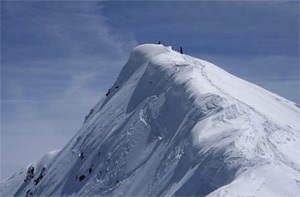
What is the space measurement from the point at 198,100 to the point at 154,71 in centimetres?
1143

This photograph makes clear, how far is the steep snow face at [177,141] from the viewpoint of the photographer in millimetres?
19719

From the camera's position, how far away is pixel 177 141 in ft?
92.4

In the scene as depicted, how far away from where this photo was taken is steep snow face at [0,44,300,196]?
64.7ft

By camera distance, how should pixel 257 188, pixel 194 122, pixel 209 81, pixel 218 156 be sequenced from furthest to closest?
1. pixel 209 81
2. pixel 194 122
3. pixel 218 156
4. pixel 257 188

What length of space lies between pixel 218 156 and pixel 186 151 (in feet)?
14.4

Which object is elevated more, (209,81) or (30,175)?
(209,81)

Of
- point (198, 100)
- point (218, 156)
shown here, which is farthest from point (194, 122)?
point (218, 156)

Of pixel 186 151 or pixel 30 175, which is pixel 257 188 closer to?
pixel 186 151

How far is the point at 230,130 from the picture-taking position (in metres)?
22.9

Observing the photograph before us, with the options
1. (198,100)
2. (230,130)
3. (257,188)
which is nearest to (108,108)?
(198,100)

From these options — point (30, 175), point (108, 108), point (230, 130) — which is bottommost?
point (30, 175)

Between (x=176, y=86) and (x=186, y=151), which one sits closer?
(x=186, y=151)

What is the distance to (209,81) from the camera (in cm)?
3438

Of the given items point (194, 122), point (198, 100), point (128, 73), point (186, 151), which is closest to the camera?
point (186, 151)
